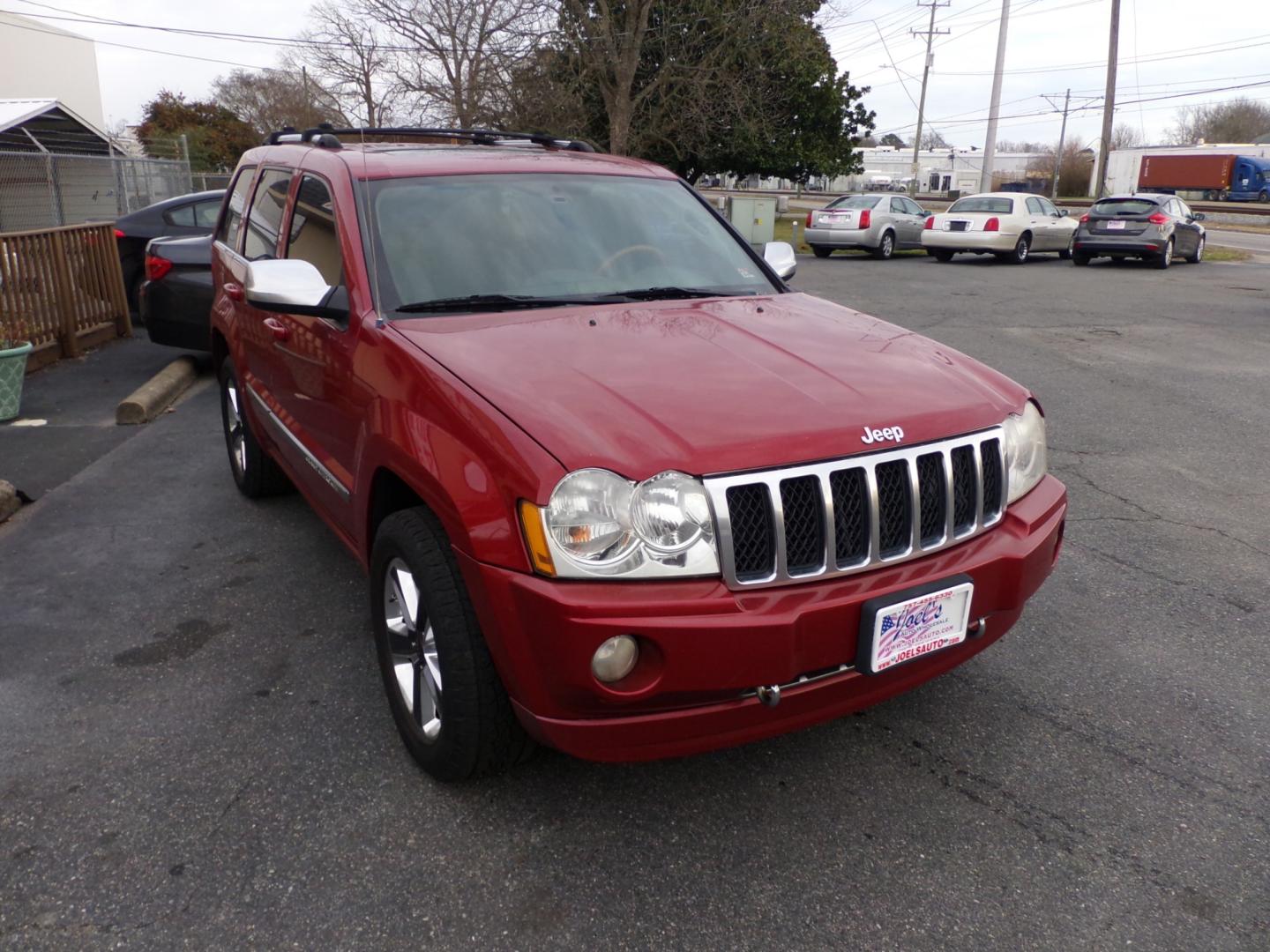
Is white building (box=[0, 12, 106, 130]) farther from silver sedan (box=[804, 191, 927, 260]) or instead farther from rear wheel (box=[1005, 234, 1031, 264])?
rear wheel (box=[1005, 234, 1031, 264])

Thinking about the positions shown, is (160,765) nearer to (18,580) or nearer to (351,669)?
(351,669)

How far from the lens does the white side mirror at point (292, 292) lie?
325 cm

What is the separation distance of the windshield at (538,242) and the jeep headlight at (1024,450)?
4.10 ft

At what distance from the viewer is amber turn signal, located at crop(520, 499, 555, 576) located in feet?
7.58

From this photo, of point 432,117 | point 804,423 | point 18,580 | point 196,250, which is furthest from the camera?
point 432,117

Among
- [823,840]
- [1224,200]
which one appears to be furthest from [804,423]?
[1224,200]

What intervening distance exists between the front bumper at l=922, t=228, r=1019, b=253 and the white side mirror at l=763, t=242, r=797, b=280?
18973mm

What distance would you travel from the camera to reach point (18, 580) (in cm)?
439

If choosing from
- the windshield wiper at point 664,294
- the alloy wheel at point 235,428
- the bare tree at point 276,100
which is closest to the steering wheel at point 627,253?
the windshield wiper at point 664,294

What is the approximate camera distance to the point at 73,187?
17094 millimetres

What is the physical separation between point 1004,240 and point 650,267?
66.0 ft

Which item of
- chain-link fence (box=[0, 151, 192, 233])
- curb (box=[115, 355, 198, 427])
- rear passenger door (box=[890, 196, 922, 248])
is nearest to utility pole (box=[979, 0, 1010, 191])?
rear passenger door (box=[890, 196, 922, 248])

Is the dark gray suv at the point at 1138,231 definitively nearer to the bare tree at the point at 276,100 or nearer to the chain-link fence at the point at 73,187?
the chain-link fence at the point at 73,187

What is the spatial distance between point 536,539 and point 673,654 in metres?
0.41
